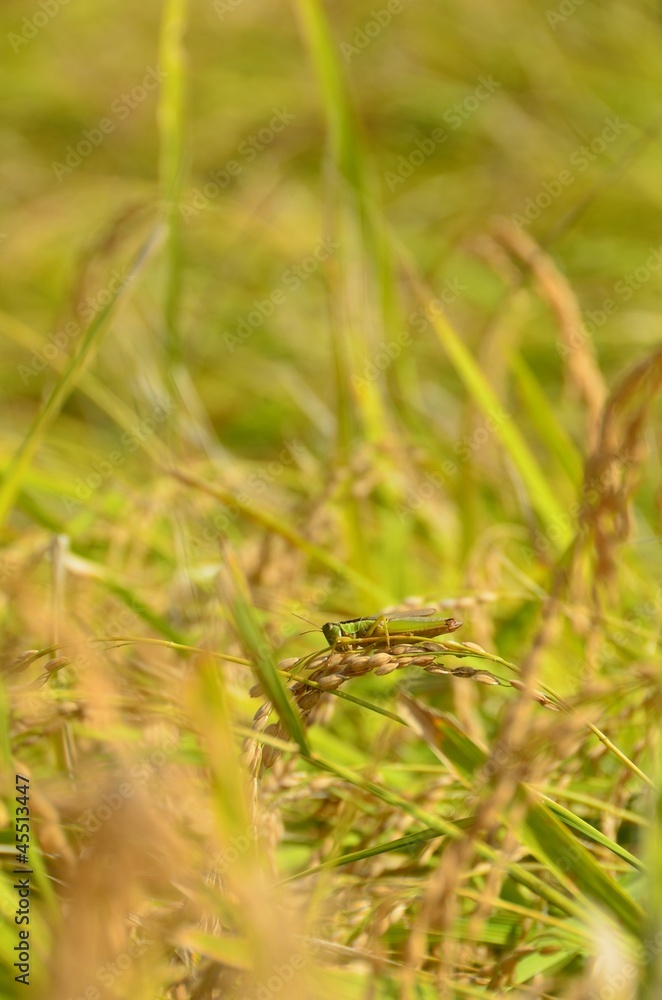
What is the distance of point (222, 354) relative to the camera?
2705mm

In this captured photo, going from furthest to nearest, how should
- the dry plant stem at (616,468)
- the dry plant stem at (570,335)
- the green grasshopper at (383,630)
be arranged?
the dry plant stem at (570,335) < the dry plant stem at (616,468) < the green grasshopper at (383,630)

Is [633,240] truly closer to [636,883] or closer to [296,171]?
[296,171]

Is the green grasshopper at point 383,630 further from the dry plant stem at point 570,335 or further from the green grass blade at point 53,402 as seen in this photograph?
the dry plant stem at point 570,335

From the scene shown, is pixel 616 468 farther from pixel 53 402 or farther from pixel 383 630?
pixel 53 402

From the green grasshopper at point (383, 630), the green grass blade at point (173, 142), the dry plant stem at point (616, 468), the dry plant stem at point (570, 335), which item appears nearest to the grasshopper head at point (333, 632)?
the green grasshopper at point (383, 630)

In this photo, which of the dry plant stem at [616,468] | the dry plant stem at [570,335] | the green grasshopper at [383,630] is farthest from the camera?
the dry plant stem at [570,335]

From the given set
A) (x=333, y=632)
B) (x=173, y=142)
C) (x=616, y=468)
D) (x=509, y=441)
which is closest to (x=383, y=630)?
(x=333, y=632)

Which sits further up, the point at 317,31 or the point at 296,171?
the point at 296,171

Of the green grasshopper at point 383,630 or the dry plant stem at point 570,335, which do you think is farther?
the dry plant stem at point 570,335

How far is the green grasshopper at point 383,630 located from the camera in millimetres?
741

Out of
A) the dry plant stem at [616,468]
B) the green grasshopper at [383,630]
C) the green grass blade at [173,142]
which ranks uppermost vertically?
the green grass blade at [173,142]

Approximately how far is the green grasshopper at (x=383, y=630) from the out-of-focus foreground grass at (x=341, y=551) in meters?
0.04

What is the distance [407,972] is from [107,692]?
36 centimetres

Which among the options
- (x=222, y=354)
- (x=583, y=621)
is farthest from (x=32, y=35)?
(x=583, y=621)
